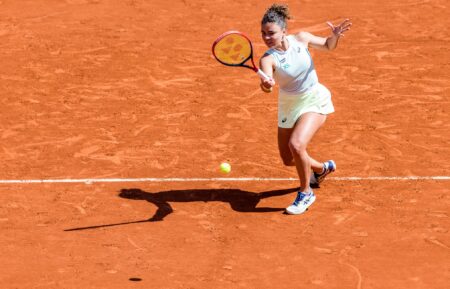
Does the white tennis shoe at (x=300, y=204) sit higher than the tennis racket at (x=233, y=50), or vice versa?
the tennis racket at (x=233, y=50)

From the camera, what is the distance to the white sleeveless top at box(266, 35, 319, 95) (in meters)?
11.1

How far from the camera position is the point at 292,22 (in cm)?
1841

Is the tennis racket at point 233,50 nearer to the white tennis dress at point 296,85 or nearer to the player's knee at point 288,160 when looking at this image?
the white tennis dress at point 296,85

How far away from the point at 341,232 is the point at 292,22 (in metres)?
8.12

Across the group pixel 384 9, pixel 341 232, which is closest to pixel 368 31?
pixel 384 9

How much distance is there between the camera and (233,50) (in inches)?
Answer: 445

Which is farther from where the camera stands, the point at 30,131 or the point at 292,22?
the point at 292,22

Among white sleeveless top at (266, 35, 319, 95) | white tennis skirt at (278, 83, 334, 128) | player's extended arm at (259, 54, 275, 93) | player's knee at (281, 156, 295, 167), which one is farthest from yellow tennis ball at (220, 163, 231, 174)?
player's extended arm at (259, 54, 275, 93)

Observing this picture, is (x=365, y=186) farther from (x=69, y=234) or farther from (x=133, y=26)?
(x=133, y=26)

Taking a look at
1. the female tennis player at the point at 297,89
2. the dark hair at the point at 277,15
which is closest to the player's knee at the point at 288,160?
the female tennis player at the point at 297,89

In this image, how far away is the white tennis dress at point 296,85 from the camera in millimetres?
11141

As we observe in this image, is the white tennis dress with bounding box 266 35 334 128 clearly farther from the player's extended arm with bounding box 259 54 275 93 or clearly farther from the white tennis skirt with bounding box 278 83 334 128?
the player's extended arm with bounding box 259 54 275 93

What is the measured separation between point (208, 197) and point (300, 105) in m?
1.48

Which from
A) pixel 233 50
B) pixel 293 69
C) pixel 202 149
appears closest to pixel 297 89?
pixel 293 69
